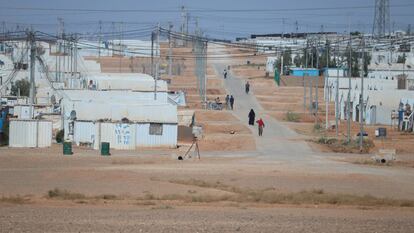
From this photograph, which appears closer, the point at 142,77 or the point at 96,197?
the point at 96,197

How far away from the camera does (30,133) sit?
48.0 metres

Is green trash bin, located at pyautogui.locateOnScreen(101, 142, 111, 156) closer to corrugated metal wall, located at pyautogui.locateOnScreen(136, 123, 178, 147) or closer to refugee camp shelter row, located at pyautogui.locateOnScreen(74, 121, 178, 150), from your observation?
refugee camp shelter row, located at pyautogui.locateOnScreen(74, 121, 178, 150)

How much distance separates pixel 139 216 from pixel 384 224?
275 inches

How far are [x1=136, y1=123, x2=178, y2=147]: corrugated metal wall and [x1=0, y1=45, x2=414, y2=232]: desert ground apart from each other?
1198mm

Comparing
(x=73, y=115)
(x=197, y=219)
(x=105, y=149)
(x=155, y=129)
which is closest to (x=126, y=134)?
(x=155, y=129)

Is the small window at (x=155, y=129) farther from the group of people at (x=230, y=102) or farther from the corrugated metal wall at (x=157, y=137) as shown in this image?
the group of people at (x=230, y=102)

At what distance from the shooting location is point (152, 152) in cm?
4644

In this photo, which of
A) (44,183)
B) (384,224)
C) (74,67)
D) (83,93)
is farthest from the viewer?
(74,67)

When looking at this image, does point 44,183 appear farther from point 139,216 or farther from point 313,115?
point 313,115

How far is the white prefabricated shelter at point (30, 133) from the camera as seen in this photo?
1871 inches

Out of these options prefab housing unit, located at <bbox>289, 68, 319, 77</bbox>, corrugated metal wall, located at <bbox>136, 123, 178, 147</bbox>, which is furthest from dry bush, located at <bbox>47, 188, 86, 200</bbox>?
prefab housing unit, located at <bbox>289, 68, 319, 77</bbox>

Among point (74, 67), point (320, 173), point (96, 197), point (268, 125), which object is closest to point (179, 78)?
point (74, 67)

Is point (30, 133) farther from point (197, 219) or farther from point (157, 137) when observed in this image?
point (197, 219)

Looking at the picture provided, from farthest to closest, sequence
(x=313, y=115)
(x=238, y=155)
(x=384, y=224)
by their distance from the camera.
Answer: (x=313, y=115) < (x=238, y=155) < (x=384, y=224)
